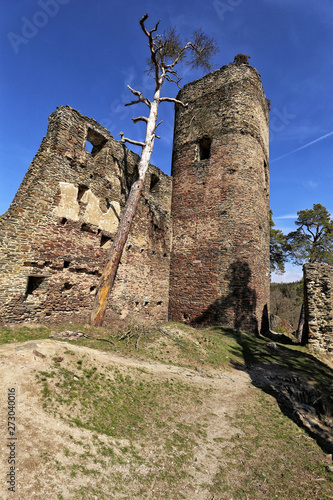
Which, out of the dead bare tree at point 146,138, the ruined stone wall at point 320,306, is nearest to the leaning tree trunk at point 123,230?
the dead bare tree at point 146,138

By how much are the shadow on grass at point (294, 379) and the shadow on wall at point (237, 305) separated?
0.53m

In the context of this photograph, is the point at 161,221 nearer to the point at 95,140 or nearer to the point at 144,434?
the point at 95,140

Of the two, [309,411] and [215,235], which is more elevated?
[215,235]

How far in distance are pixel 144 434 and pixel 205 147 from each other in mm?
13536

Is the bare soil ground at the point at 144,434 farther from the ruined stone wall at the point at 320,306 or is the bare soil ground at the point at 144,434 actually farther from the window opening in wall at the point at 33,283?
the ruined stone wall at the point at 320,306

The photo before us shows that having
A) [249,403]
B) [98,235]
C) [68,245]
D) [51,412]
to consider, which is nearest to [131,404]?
[51,412]

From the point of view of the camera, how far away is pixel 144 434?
3857 mm

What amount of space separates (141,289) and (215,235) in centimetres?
429

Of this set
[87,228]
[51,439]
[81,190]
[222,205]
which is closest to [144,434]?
[51,439]

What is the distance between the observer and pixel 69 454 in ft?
9.75

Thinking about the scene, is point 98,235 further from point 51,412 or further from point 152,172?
point 51,412

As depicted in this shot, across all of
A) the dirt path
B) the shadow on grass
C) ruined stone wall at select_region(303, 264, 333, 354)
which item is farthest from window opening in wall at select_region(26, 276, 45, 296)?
ruined stone wall at select_region(303, 264, 333, 354)

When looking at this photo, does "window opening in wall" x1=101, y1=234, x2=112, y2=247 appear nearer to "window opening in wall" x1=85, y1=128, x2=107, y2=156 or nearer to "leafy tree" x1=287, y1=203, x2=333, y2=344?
"window opening in wall" x1=85, y1=128, x2=107, y2=156

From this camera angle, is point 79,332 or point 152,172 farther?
point 152,172
